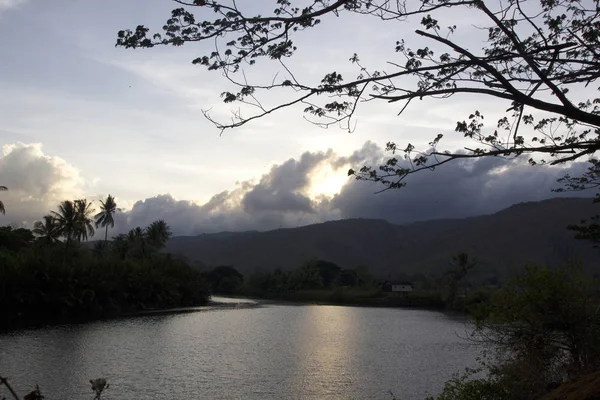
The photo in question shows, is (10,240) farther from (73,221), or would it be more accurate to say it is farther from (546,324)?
(546,324)

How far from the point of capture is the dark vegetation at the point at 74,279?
44.4 metres

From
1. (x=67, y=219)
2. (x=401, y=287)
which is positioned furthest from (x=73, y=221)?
(x=401, y=287)

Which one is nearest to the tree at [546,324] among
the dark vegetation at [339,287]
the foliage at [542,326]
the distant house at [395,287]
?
the foliage at [542,326]

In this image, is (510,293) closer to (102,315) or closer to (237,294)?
(102,315)

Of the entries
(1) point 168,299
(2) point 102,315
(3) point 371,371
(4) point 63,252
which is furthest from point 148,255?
(3) point 371,371

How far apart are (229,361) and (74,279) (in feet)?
92.2

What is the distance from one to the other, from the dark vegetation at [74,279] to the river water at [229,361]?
5786 millimetres

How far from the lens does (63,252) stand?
192ft

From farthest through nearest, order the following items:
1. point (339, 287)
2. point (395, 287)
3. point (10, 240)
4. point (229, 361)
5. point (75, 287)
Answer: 1. point (395, 287)
2. point (339, 287)
3. point (10, 240)
4. point (75, 287)
5. point (229, 361)

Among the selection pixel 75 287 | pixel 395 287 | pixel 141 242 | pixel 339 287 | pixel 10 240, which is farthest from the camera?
pixel 395 287

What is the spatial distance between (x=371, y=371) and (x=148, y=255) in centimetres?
6501

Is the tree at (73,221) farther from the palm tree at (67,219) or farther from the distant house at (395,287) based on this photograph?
the distant house at (395,287)

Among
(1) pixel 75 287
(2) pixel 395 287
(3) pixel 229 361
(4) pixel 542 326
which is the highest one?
(4) pixel 542 326

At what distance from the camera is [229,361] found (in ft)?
89.3
